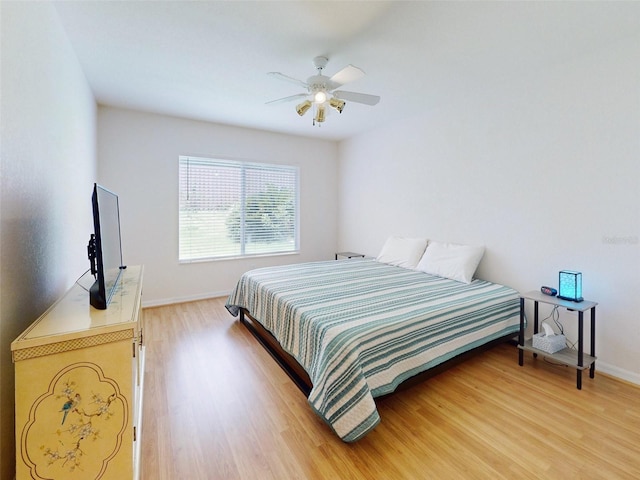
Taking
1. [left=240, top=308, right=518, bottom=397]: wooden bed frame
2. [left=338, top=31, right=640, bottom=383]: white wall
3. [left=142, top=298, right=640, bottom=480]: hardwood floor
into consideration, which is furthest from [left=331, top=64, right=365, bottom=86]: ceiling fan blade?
[left=142, top=298, right=640, bottom=480]: hardwood floor

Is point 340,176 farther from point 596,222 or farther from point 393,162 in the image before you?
point 596,222

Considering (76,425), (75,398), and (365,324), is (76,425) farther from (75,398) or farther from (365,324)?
(365,324)

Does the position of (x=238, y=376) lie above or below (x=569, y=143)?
below

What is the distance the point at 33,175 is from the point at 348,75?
2.02 metres

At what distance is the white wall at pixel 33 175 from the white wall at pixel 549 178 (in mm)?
3296

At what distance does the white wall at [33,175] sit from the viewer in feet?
3.92

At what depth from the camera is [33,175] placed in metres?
1.50

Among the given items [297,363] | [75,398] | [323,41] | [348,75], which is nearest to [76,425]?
[75,398]

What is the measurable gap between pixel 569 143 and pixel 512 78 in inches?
32.9

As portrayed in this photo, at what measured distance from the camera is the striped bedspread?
1636mm

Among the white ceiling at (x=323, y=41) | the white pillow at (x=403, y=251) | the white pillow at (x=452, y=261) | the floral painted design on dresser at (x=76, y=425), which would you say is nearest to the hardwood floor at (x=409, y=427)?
the floral painted design on dresser at (x=76, y=425)

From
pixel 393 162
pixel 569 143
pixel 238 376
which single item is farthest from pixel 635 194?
pixel 238 376

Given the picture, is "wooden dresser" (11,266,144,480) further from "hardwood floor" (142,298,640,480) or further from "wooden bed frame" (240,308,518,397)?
"wooden bed frame" (240,308,518,397)

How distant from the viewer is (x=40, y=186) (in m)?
1.59
